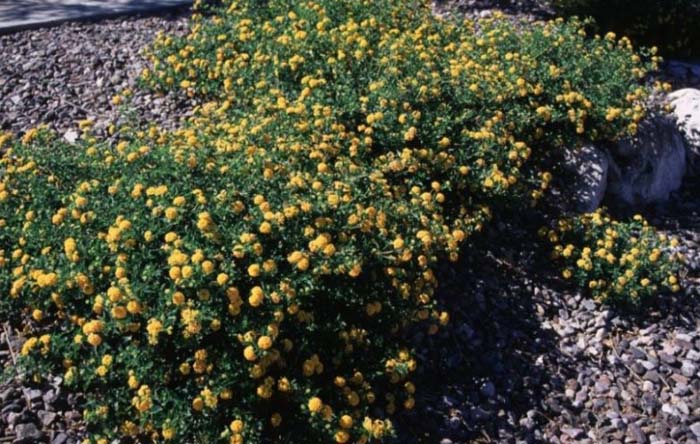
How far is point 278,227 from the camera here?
3.53 m

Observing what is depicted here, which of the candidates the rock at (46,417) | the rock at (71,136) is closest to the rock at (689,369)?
the rock at (46,417)

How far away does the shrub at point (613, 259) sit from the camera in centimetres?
456

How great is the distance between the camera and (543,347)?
4.30 metres

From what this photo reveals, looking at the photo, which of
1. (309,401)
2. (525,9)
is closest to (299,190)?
(309,401)

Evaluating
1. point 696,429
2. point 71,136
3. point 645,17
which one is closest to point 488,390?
point 696,429

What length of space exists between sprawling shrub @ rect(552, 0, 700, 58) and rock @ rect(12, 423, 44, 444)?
576cm

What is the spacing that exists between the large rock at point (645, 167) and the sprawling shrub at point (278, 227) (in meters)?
0.28

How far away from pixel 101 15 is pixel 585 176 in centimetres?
403

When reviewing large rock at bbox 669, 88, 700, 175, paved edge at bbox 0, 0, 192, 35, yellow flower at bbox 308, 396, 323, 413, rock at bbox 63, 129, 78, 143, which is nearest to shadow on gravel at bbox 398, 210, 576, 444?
yellow flower at bbox 308, 396, 323, 413

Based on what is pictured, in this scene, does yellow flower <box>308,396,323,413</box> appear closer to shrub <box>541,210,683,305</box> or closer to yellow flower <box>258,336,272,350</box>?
yellow flower <box>258,336,272,350</box>

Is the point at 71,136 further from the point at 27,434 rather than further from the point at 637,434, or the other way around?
the point at 637,434

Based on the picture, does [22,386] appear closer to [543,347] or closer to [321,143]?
[321,143]

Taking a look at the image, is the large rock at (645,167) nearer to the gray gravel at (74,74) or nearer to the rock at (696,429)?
the rock at (696,429)

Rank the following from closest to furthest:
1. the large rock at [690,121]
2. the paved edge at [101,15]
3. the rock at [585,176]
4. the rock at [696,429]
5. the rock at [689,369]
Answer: the rock at [696,429] → the rock at [689,369] → the rock at [585,176] → the large rock at [690,121] → the paved edge at [101,15]
